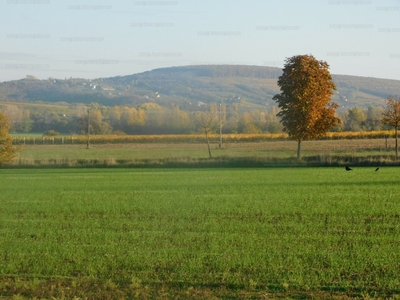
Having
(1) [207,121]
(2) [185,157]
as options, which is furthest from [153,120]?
(2) [185,157]

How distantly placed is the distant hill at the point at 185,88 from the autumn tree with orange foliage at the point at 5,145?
69.6ft

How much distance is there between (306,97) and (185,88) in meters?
28.2

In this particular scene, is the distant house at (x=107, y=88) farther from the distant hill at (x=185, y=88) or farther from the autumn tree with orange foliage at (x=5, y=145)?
the autumn tree with orange foliage at (x=5, y=145)

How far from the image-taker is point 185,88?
73.4 metres

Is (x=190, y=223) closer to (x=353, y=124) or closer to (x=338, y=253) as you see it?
(x=338, y=253)

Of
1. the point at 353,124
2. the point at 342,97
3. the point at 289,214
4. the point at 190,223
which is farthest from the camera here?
the point at 342,97

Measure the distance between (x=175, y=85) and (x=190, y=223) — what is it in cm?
6336

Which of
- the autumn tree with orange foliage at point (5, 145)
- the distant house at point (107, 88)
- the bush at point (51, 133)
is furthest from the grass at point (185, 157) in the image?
the distant house at point (107, 88)

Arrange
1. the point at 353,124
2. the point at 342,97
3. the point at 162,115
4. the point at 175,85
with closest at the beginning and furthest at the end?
1. the point at 162,115
2. the point at 353,124
3. the point at 175,85
4. the point at 342,97

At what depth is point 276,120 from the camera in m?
66.3

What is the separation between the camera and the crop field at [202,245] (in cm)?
870

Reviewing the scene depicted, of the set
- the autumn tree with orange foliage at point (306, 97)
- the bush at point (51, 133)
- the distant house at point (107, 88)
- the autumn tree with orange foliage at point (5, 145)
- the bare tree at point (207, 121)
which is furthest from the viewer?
the distant house at point (107, 88)

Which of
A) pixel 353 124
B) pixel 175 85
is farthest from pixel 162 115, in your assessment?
pixel 353 124

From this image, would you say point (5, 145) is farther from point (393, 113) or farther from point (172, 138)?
point (393, 113)
